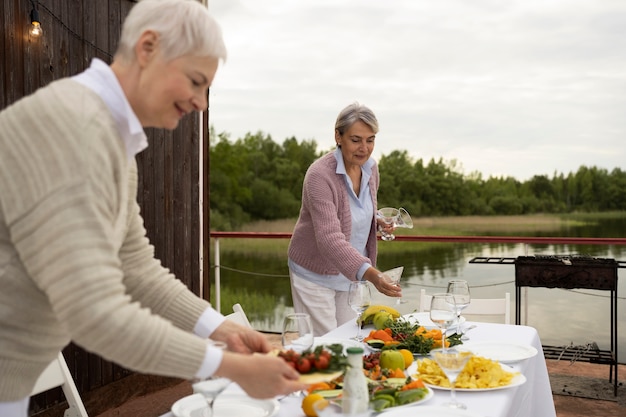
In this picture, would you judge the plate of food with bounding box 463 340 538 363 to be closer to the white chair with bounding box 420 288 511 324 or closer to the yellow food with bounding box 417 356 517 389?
the yellow food with bounding box 417 356 517 389

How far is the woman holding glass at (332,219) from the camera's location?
109 inches

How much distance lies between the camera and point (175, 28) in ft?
3.53

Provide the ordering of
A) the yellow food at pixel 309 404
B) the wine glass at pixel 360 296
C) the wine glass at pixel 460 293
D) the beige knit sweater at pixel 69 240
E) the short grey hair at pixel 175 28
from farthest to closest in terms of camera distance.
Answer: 1. the wine glass at pixel 360 296
2. the wine glass at pixel 460 293
3. the yellow food at pixel 309 404
4. the short grey hair at pixel 175 28
5. the beige knit sweater at pixel 69 240

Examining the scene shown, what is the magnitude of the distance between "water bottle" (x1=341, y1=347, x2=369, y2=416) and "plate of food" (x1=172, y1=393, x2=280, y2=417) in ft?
0.67

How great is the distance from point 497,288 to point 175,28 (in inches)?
556

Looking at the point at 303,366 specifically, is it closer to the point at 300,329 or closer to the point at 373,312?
the point at 300,329

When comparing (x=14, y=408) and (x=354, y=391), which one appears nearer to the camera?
(x=14, y=408)

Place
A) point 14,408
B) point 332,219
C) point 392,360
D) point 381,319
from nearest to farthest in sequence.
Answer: point 14,408 → point 392,360 → point 381,319 → point 332,219

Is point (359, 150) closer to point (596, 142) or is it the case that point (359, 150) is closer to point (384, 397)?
point (384, 397)

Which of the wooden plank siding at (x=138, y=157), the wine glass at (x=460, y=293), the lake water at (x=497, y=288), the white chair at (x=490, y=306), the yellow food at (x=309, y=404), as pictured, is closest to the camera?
the yellow food at (x=309, y=404)

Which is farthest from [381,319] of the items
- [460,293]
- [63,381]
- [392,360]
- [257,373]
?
[257,373]

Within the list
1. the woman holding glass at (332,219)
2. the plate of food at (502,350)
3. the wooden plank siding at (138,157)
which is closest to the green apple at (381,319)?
the plate of food at (502,350)

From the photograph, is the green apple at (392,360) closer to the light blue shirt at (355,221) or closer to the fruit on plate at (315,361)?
the fruit on plate at (315,361)

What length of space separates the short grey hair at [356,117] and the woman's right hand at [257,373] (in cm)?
178
